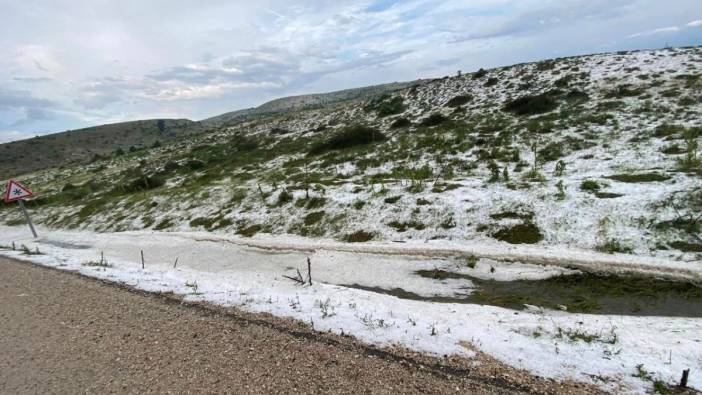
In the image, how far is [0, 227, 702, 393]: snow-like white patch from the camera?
20.5 ft

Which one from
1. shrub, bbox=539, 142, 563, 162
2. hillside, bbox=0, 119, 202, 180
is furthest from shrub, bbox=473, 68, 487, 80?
hillside, bbox=0, 119, 202, 180

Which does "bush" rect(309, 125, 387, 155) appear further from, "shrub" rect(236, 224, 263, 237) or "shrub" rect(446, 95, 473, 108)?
"shrub" rect(236, 224, 263, 237)

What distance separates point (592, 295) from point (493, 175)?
881 centimetres

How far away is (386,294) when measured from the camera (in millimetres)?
10242

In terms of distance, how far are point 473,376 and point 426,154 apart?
1825cm

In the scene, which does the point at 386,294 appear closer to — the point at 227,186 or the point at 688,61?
the point at 227,186

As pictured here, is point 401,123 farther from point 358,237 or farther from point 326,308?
point 326,308

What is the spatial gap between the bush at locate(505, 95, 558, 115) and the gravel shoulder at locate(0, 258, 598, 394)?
25.6 meters

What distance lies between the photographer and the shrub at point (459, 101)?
35500mm

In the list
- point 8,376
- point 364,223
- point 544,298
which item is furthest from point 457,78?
point 8,376

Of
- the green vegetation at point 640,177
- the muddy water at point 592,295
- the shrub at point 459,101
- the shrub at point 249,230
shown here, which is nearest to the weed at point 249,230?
the shrub at point 249,230

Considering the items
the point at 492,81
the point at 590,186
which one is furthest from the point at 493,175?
the point at 492,81

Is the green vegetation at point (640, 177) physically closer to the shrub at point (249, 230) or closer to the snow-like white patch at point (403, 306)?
the snow-like white patch at point (403, 306)

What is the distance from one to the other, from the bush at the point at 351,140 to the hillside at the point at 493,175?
0.41 feet
